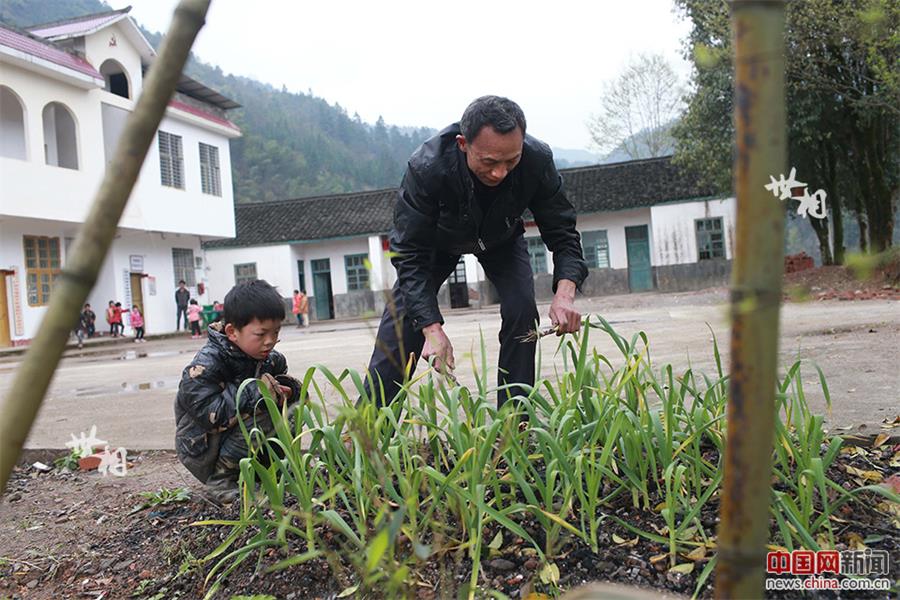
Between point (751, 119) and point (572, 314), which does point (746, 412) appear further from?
point (572, 314)

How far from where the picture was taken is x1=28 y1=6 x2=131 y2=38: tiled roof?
19469 mm

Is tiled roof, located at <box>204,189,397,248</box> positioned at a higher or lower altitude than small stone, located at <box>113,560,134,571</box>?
higher

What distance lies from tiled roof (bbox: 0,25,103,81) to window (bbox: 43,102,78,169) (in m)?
1.24

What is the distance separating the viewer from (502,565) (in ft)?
5.55

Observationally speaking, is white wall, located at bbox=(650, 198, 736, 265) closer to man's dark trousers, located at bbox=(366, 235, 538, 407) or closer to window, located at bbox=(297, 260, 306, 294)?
window, located at bbox=(297, 260, 306, 294)

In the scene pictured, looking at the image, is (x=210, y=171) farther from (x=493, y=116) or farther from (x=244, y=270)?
(x=493, y=116)

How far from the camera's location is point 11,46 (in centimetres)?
1625

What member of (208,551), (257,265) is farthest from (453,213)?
(257,265)

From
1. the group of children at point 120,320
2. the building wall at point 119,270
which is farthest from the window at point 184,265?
the group of children at point 120,320

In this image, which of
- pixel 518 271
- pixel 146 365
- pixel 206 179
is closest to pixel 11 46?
pixel 206 179

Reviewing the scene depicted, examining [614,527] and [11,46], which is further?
[11,46]

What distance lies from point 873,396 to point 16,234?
1949cm

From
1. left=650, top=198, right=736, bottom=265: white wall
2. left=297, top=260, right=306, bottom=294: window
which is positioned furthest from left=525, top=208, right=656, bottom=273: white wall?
left=297, top=260, right=306, bottom=294: window

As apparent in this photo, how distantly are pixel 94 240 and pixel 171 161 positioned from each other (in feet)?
78.0
